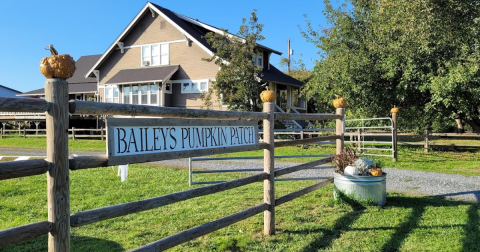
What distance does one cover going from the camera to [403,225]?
5.16 metres

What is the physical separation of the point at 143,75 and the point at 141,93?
143 centimetres

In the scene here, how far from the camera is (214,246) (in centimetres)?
439

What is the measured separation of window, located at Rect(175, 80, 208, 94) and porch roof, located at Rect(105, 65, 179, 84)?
1.19 meters

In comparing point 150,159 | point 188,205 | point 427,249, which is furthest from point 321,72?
point 150,159

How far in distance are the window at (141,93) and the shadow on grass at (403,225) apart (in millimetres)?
20941

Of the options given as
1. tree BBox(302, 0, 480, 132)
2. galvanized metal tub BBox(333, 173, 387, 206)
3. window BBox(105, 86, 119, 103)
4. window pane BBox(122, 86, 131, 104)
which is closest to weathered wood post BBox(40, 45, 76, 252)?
galvanized metal tub BBox(333, 173, 387, 206)

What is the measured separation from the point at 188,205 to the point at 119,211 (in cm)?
339

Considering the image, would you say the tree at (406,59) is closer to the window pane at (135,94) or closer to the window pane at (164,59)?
the window pane at (164,59)

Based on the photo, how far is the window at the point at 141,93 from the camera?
25.5 m

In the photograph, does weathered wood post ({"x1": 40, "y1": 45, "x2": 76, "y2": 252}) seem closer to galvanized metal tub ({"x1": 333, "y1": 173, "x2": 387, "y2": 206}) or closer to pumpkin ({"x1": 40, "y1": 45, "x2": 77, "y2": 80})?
pumpkin ({"x1": 40, "y1": 45, "x2": 77, "y2": 80})

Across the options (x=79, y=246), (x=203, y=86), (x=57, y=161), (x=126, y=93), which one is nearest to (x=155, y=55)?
(x=126, y=93)

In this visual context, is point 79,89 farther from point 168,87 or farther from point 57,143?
point 57,143

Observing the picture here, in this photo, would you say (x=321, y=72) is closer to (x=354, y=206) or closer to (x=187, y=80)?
(x=187, y=80)

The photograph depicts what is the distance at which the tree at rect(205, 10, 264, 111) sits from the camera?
1997 centimetres
